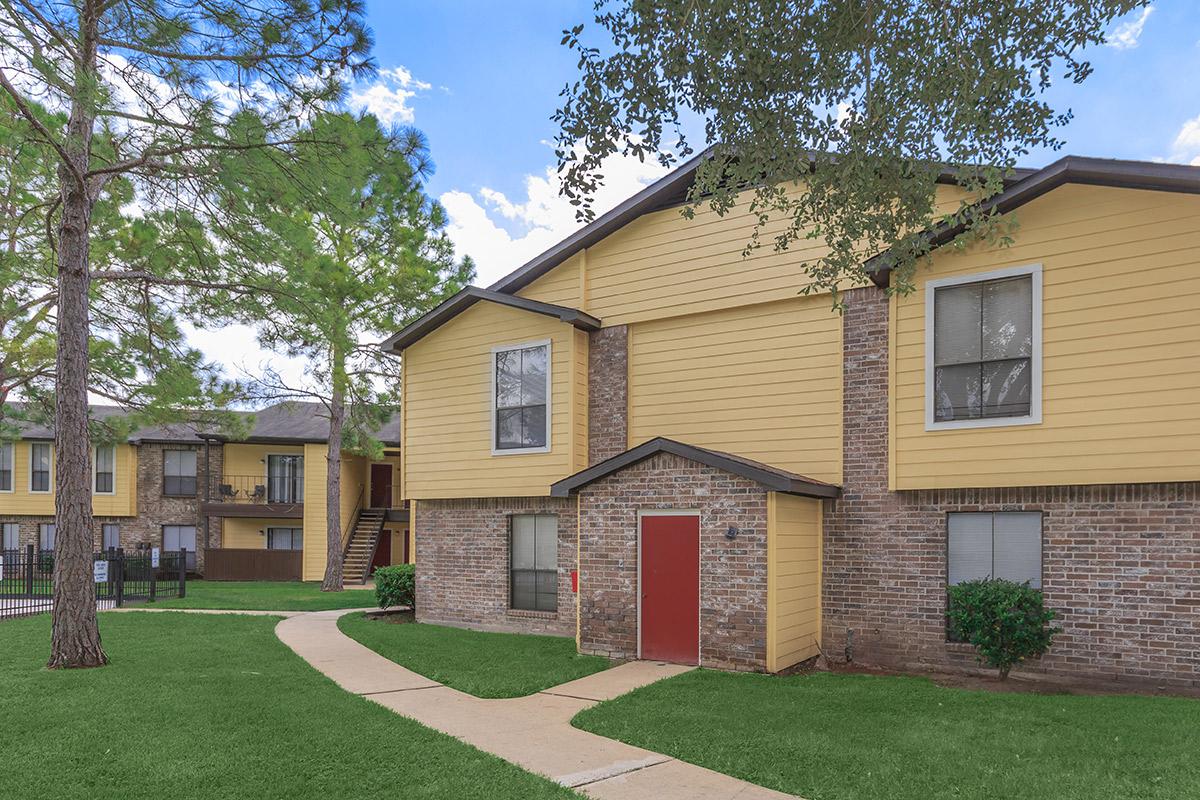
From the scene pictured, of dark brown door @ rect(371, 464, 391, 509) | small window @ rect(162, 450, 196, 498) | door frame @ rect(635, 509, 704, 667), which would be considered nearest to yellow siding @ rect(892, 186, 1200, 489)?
door frame @ rect(635, 509, 704, 667)

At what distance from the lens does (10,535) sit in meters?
30.2

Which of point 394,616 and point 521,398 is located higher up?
point 521,398

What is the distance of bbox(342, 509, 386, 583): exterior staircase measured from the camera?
27.6m

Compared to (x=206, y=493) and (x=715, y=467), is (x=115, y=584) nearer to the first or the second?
(x=206, y=493)

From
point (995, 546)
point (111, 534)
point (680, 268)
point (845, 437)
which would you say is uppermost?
point (680, 268)

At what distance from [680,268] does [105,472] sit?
26.0 metres

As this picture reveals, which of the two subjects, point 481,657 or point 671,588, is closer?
point 671,588

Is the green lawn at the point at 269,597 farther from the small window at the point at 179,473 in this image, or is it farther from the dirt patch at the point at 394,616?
the small window at the point at 179,473

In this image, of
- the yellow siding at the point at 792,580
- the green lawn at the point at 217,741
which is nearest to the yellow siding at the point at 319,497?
the green lawn at the point at 217,741

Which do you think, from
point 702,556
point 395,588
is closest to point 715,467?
point 702,556

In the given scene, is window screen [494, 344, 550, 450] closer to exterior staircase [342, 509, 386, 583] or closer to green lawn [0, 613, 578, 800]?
green lawn [0, 613, 578, 800]

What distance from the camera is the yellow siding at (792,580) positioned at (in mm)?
10312

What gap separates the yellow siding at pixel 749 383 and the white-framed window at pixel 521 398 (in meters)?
1.59

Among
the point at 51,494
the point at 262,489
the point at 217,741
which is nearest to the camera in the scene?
the point at 217,741
